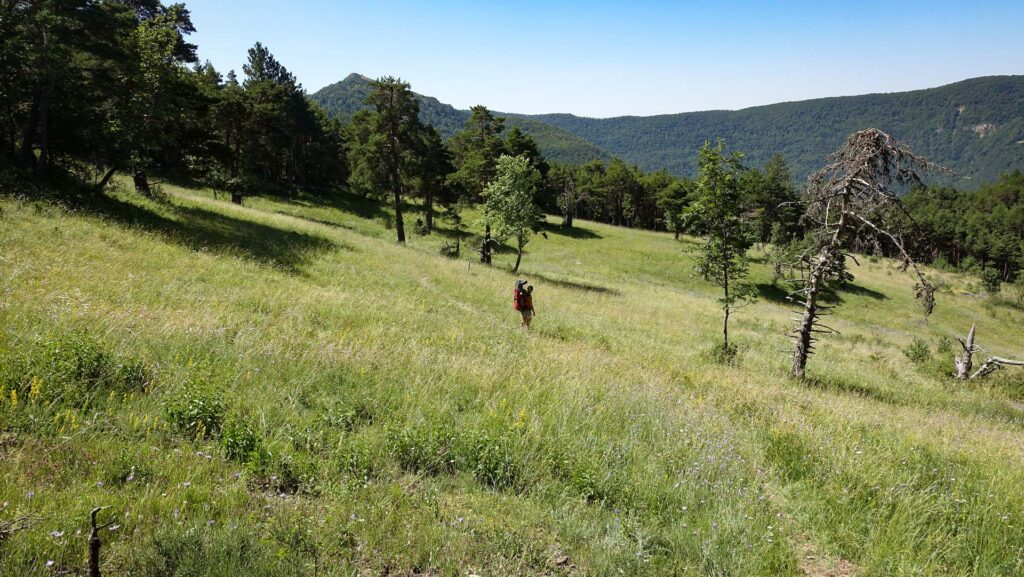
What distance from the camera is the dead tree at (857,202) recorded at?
10992mm

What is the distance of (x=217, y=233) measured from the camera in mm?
18219

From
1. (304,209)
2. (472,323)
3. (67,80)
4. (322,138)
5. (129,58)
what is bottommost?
(472,323)

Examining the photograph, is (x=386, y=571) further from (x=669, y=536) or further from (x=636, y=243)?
(x=636, y=243)

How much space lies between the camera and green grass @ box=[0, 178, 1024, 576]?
10.4ft

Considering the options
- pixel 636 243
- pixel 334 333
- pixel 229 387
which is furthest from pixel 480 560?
pixel 636 243

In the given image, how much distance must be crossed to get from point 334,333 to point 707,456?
662cm

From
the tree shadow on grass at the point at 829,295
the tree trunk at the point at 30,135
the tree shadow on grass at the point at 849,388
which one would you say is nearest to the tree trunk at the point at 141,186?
the tree trunk at the point at 30,135

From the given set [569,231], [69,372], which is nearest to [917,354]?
[69,372]

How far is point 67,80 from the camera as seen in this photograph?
16125 mm

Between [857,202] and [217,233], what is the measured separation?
21.5 metres

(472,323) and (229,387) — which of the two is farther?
(472,323)

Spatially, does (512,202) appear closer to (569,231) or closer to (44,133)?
(44,133)

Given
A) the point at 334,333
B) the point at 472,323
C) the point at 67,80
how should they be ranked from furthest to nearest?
the point at 67,80 < the point at 472,323 < the point at 334,333

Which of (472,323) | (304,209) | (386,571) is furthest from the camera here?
(304,209)
